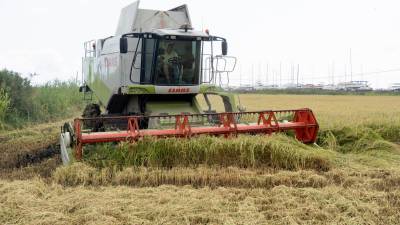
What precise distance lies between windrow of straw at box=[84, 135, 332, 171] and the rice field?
1cm

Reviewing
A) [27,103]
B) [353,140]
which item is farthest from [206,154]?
[27,103]

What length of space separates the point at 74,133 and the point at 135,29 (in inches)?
125

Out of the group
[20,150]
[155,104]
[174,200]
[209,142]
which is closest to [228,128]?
[209,142]

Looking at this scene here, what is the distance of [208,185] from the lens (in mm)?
5262

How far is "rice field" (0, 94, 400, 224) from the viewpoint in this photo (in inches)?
164

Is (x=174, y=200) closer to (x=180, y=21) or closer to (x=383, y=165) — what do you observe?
(x=383, y=165)

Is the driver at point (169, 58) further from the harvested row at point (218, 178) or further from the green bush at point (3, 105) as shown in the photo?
the green bush at point (3, 105)

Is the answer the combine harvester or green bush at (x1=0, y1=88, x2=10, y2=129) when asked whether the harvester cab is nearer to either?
the combine harvester

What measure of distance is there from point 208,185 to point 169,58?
368cm

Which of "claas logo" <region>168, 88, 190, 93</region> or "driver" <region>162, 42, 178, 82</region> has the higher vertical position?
"driver" <region>162, 42, 178, 82</region>

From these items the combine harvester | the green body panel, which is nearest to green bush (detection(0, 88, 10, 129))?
the combine harvester

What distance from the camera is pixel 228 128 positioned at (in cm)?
709

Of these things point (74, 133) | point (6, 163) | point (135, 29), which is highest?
point (135, 29)

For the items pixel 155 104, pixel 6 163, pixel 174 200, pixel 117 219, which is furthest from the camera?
pixel 155 104
